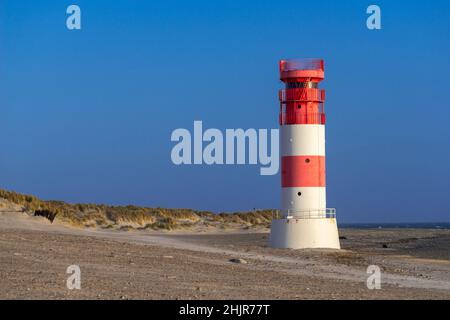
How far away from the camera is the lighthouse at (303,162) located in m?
27.1

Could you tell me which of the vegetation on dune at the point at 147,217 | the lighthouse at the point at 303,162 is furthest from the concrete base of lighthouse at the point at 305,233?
the vegetation on dune at the point at 147,217

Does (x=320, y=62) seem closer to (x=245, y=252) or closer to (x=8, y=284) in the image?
(x=245, y=252)

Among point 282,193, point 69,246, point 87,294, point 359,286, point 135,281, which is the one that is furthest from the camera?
point 282,193

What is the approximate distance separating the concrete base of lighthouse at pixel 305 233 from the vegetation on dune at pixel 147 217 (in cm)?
1479

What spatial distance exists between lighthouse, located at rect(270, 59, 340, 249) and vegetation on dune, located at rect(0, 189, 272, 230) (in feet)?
49.8

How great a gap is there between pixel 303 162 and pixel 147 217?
26530 mm

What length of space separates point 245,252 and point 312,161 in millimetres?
3867

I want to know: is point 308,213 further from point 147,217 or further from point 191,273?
point 147,217

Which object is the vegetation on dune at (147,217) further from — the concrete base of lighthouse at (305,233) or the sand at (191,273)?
the sand at (191,273)

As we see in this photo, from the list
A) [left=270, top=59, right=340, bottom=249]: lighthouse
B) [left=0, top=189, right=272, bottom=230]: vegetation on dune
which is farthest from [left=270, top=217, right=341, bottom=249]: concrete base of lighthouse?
[left=0, top=189, right=272, bottom=230]: vegetation on dune

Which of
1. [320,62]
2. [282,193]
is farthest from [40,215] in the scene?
[320,62]

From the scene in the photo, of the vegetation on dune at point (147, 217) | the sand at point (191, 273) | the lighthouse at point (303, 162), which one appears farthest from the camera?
the vegetation on dune at point (147, 217)

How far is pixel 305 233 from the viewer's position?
27.3 m
